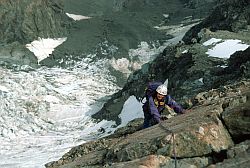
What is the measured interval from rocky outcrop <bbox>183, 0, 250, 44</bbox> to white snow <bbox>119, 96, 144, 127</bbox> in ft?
21.5

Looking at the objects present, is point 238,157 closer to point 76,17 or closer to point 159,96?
point 159,96

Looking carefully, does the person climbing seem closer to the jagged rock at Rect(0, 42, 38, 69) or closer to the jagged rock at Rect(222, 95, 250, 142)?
the jagged rock at Rect(222, 95, 250, 142)

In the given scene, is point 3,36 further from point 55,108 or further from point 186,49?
point 186,49

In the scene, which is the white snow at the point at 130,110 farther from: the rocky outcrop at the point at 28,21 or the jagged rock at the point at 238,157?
the rocky outcrop at the point at 28,21

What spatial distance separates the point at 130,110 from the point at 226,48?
10047 millimetres

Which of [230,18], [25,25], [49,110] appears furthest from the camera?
[25,25]

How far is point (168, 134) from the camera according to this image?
901 centimetres

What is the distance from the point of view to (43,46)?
247 ft

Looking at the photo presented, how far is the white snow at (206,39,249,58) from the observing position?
3325 cm

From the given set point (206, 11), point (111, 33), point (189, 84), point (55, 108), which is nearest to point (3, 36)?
point (111, 33)

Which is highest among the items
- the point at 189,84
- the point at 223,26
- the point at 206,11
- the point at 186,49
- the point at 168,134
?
the point at 206,11

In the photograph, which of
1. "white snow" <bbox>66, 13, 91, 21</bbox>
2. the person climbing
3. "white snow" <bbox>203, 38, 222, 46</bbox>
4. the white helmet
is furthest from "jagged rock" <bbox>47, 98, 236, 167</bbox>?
"white snow" <bbox>66, 13, 91, 21</bbox>

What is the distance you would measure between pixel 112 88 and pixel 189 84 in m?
32.0

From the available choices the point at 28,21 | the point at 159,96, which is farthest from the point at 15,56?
the point at 159,96
